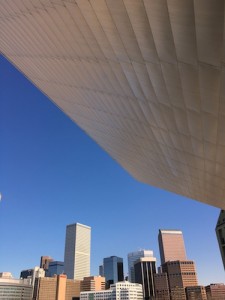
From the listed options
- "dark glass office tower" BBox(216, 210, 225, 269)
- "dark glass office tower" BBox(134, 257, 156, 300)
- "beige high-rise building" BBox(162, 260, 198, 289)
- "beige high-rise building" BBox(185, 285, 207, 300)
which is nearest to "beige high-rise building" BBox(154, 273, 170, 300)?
"beige high-rise building" BBox(162, 260, 198, 289)

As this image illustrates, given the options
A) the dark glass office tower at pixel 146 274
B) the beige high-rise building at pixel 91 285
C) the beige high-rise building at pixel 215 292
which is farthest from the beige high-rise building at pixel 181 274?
the beige high-rise building at pixel 91 285

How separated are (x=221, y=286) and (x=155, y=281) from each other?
3306 centimetres

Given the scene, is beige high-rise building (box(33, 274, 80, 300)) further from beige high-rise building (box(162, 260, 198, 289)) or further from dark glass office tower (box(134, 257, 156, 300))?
beige high-rise building (box(162, 260, 198, 289))

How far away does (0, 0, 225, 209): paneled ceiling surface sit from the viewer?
5.85 m

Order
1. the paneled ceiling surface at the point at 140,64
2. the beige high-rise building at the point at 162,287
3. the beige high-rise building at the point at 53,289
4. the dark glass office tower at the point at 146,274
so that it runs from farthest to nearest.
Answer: the dark glass office tower at the point at 146,274 → the beige high-rise building at the point at 53,289 → the beige high-rise building at the point at 162,287 → the paneled ceiling surface at the point at 140,64

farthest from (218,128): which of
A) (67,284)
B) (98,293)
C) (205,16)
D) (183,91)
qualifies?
(67,284)

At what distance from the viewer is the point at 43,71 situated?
14297 millimetres

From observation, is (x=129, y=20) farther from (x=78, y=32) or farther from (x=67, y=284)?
(x=67, y=284)

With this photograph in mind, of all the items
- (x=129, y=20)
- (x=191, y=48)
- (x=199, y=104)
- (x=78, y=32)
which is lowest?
(x=191, y=48)

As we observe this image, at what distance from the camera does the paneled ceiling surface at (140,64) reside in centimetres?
585

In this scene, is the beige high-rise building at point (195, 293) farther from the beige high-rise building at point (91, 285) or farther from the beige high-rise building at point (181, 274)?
the beige high-rise building at point (91, 285)

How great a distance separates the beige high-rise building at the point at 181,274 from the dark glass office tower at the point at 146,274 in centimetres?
1418

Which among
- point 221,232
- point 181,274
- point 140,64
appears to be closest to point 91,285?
point 181,274

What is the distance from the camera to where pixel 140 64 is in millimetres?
8195
